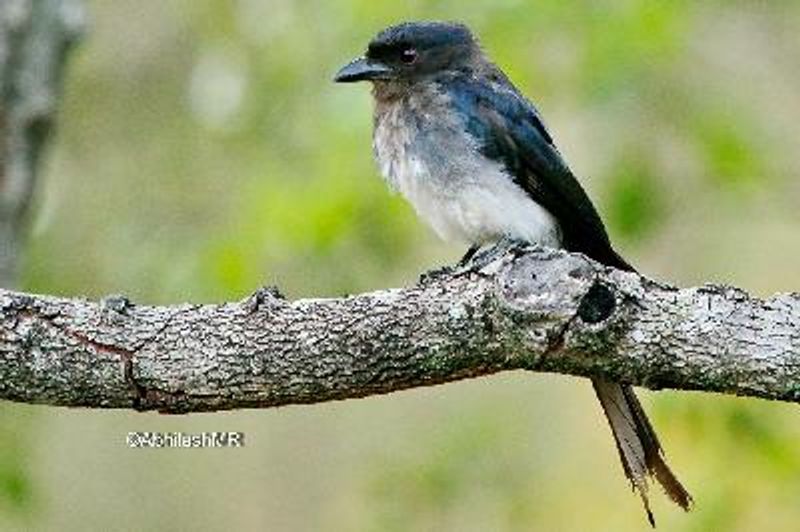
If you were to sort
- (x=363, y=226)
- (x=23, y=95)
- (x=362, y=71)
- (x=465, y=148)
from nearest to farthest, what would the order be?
(x=23, y=95)
(x=465, y=148)
(x=362, y=71)
(x=363, y=226)

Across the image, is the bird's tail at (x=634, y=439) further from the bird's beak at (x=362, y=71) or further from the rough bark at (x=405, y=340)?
the bird's beak at (x=362, y=71)

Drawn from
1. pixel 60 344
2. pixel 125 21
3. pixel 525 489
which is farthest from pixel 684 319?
pixel 125 21

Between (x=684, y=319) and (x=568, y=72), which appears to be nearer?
(x=684, y=319)

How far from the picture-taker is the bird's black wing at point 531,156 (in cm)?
680

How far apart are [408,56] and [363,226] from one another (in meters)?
0.97

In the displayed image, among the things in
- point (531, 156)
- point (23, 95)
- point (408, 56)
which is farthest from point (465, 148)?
point (23, 95)

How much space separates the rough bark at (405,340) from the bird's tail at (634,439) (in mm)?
927

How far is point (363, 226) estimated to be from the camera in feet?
26.0

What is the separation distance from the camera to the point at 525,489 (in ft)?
28.6

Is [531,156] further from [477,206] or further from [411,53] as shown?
[411,53]

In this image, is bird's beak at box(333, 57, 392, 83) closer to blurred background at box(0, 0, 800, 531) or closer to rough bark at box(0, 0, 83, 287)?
blurred background at box(0, 0, 800, 531)

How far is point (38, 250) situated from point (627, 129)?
2318 millimetres

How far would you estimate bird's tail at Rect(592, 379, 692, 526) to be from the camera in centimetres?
591

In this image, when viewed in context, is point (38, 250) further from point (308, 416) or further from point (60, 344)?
point (60, 344)
